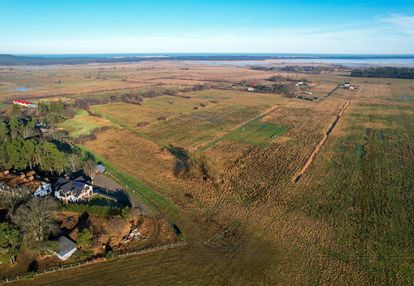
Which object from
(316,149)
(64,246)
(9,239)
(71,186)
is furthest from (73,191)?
(316,149)

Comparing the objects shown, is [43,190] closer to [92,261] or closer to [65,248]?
[65,248]

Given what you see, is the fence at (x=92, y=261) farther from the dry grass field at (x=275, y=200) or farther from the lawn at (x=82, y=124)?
the lawn at (x=82, y=124)

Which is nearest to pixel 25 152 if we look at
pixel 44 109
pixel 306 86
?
pixel 44 109

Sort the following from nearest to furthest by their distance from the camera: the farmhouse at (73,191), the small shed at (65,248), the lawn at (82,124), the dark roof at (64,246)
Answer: the small shed at (65,248) → the dark roof at (64,246) → the farmhouse at (73,191) → the lawn at (82,124)

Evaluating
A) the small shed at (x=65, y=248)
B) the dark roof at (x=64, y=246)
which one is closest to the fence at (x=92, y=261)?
the small shed at (x=65, y=248)

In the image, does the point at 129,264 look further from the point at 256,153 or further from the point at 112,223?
the point at 256,153

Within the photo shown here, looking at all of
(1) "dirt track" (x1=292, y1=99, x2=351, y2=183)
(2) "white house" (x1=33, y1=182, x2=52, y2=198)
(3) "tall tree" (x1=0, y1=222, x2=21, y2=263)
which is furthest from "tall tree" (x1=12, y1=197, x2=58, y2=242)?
(1) "dirt track" (x1=292, y1=99, x2=351, y2=183)

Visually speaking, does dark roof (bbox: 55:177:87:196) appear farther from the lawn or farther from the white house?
the lawn
